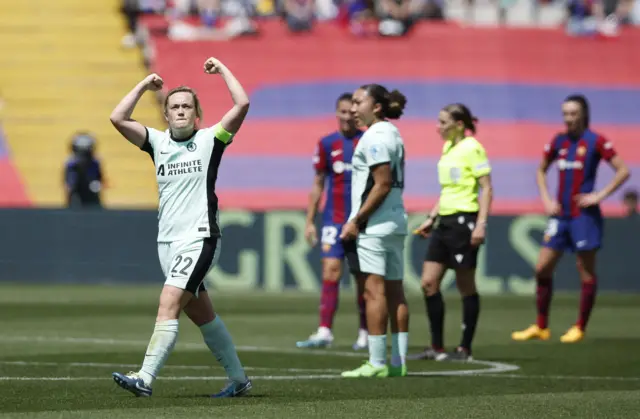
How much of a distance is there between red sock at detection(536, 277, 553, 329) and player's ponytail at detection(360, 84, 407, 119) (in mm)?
4699

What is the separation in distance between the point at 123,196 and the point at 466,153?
1937 cm

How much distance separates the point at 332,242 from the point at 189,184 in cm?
539

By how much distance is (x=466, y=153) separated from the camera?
13.1m

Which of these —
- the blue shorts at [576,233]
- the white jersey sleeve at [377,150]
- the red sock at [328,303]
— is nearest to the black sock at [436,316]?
the red sock at [328,303]

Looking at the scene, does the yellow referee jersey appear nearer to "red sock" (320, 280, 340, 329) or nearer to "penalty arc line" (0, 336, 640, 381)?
"penalty arc line" (0, 336, 640, 381)

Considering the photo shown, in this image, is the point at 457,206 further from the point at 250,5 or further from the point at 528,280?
the point at 250,5

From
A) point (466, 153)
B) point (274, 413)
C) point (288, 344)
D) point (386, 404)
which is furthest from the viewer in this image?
point (288, 344)

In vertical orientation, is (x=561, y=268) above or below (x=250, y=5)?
below

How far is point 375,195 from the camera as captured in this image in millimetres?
10836

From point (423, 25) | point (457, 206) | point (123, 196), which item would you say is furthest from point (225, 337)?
point (423, 25)

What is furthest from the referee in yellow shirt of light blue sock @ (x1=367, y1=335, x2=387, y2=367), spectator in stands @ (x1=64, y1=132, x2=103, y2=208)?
spectator in stands @ (x1=64, y1=132, x2=103, y2=208)

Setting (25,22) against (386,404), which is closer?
(386,404)

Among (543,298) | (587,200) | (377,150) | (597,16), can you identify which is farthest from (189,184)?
(597,16)

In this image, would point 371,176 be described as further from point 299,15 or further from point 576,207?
point 299,15
